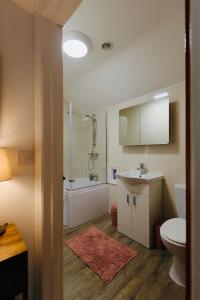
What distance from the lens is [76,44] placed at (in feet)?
5.80

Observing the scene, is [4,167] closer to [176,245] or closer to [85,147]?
[176,245]

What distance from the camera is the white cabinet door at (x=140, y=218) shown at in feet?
6.91

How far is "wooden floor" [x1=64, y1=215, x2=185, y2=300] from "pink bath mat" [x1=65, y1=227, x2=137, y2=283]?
0.05 m

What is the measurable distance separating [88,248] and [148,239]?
750 millimetres

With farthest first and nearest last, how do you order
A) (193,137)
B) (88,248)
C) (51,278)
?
(88,248) → (51,278) → (193,137)

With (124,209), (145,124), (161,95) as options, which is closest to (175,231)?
(124,209)

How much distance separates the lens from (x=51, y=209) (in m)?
1.17

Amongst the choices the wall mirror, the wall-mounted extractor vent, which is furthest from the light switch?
the wall mirror

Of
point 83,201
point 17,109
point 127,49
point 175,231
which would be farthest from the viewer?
point 83,201

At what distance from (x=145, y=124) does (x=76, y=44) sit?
4.64 feet

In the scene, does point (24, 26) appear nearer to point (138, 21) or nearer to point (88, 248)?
point (138, 21)

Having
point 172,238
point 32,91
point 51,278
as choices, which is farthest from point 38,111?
point 172,238

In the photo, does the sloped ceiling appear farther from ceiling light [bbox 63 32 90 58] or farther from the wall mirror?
the wall mirror

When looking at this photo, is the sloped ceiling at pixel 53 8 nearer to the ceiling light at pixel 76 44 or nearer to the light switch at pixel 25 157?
the ceiling light at pixel 76 44
